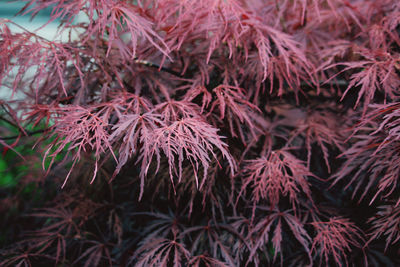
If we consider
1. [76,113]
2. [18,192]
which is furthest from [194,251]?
[18,192]

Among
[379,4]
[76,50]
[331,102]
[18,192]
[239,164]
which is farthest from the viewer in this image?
[18,192]

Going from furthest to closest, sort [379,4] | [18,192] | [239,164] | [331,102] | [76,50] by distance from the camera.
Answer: [18,192] → [331,102] → [379,4] → [239,164] → [76,50]

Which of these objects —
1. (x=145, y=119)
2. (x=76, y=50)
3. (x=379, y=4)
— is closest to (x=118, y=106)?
(x=145, y=119)

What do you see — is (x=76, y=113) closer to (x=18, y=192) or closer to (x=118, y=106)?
(x=118, y=106)

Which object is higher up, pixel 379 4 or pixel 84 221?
pixel 379 4

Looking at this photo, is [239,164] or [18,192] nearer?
[239,164]

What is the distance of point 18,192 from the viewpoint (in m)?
1.51

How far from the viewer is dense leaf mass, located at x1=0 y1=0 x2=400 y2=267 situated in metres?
0.90

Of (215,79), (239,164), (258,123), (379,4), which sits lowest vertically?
(239,164)

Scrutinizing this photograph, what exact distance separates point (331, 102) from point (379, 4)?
1.39ft

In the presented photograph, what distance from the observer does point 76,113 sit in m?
0.85

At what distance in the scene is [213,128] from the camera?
0.85m

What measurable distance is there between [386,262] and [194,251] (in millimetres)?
649

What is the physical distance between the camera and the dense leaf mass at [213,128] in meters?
0.90
